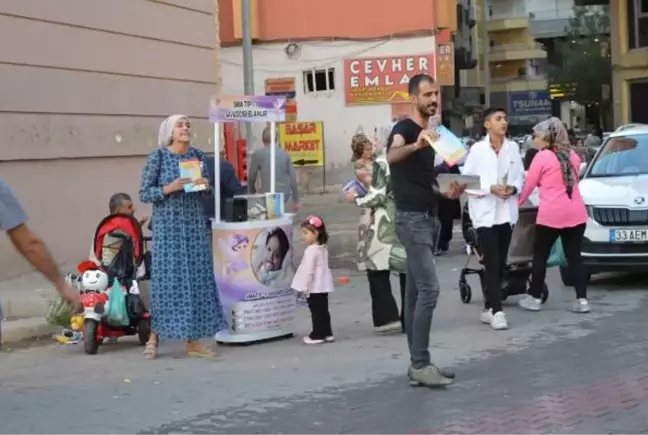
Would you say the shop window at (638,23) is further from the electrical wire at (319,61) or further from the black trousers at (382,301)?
the black trousers at (382,301)

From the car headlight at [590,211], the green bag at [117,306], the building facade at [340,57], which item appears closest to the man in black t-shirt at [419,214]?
the green bag at [117,306]

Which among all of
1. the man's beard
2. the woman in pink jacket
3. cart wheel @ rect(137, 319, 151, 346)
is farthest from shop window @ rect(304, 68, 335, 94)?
the man's beard

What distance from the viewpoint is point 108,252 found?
30.9ft

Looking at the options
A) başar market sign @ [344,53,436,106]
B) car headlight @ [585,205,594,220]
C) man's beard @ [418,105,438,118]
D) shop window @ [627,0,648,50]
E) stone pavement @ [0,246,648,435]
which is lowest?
stone pavement @ [0,246,648,435]

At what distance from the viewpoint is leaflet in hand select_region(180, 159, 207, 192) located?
8.52m

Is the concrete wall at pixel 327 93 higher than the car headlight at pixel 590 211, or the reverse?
the concrete wall at pixel 327 93

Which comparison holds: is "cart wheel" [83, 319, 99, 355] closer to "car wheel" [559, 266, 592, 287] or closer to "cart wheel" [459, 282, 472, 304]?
"cart wheel" [459, 282, 472, 304]

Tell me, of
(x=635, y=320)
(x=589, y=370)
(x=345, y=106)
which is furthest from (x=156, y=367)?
(x=345, y=106)

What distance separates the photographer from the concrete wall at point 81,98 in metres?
12.5

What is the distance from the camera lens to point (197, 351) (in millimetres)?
8945

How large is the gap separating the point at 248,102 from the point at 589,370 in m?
3.73

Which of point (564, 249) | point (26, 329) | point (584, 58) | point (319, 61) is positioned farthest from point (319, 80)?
point (584, 58)

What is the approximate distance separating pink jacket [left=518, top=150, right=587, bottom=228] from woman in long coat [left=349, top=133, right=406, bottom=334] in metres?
1.40

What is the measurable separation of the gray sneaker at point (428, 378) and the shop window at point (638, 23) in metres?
26.6
